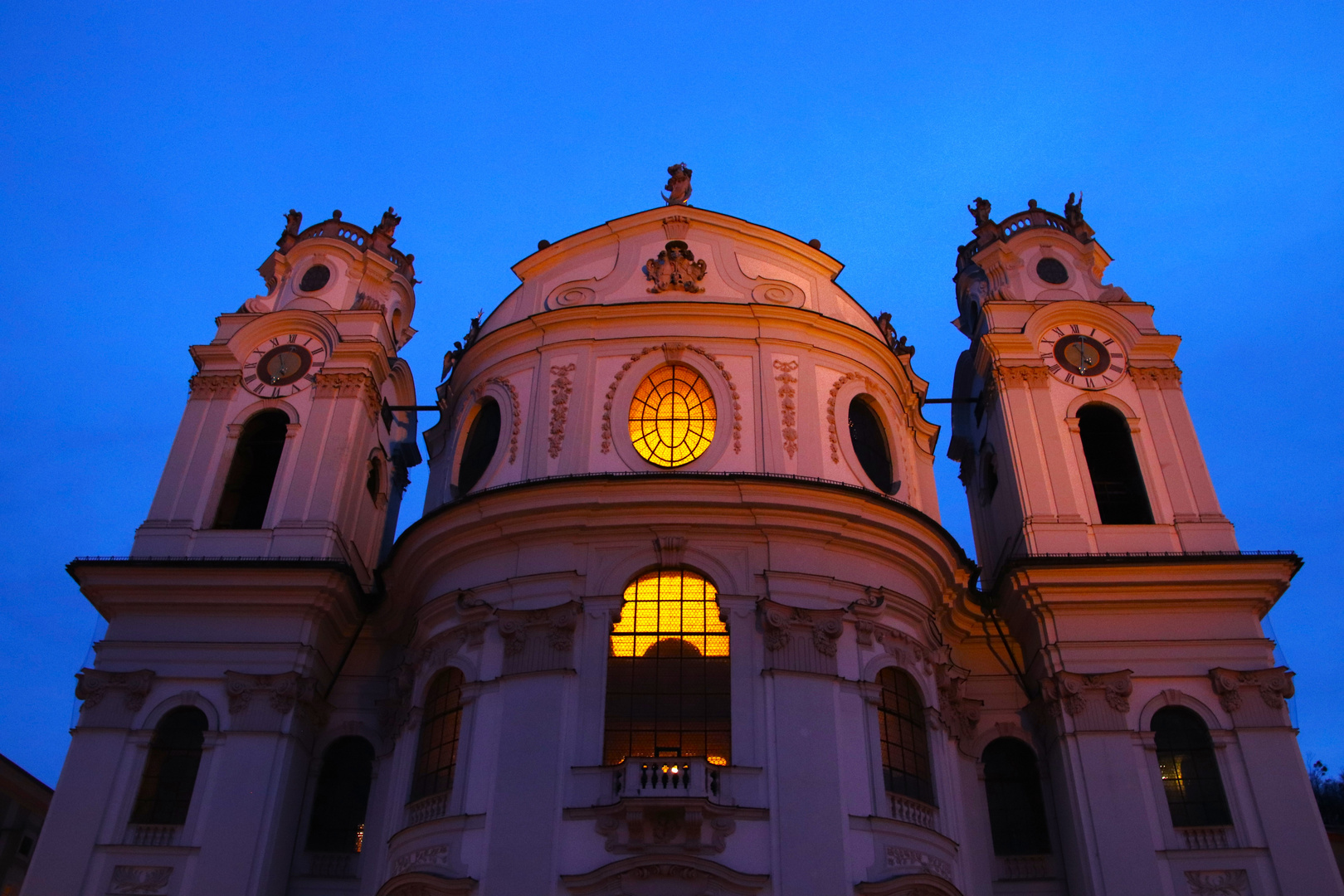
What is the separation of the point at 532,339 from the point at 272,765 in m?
10.5

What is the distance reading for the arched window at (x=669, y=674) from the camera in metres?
19.4

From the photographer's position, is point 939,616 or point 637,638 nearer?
point 637,638

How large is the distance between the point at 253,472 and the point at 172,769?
294 inches

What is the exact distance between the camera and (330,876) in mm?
22219

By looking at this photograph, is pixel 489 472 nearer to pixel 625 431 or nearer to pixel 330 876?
pixel 625 431

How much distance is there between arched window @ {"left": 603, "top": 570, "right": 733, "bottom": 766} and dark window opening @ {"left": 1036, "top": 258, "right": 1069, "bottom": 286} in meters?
14.5

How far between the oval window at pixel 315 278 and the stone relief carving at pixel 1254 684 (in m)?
23.4

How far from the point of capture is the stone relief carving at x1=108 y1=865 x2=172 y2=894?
68.3ft

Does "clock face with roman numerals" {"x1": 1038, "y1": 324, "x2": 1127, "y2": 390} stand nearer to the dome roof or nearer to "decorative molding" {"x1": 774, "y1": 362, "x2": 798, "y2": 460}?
the dome roof

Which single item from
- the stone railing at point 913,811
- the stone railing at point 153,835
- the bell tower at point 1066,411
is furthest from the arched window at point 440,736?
the bell tower at point 1066,411

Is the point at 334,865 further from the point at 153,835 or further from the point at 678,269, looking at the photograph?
the point at 678,269

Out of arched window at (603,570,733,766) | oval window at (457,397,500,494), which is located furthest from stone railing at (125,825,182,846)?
arched window at (603,570,733,766)

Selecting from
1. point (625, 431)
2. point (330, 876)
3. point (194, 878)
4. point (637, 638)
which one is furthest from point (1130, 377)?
point (194, 878)

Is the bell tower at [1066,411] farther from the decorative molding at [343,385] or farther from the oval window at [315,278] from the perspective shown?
the oval window at [315,278]
